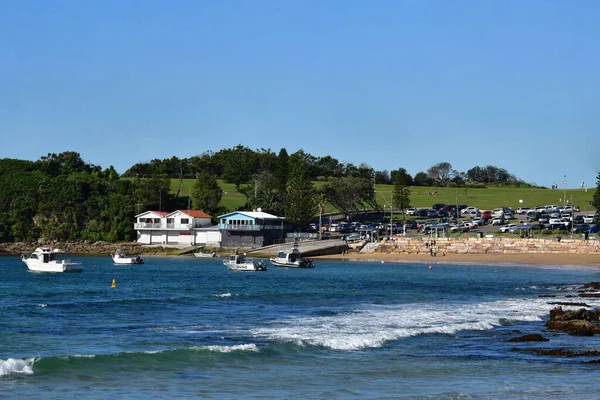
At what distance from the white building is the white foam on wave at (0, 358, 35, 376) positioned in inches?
3982

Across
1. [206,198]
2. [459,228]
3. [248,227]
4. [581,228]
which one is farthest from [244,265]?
[206,198]

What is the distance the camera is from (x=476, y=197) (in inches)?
7141

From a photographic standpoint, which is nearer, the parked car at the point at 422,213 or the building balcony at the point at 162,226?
the building balcony at the point at 162,226

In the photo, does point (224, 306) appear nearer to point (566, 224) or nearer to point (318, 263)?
Answer: point (318, 263)

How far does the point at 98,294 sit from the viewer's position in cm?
5659

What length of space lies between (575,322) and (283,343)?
13020 millimetres

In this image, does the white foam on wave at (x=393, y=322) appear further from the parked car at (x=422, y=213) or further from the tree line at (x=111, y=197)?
the parked car at (x=422, y=213)

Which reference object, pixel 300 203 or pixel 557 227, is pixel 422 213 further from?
pixel 557 227

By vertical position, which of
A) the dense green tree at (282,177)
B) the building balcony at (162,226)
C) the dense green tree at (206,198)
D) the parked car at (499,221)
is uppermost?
the dense green tree at (282,177)

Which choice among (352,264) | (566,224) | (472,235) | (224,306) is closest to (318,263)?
(352,264)

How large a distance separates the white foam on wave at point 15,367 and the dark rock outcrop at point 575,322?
2135 centimetres

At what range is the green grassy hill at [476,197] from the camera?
166 m

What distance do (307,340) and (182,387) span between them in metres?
9.38

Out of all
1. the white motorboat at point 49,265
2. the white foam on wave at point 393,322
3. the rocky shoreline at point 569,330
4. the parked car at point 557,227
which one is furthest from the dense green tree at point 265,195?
the rocky shoreline at point 569,330
